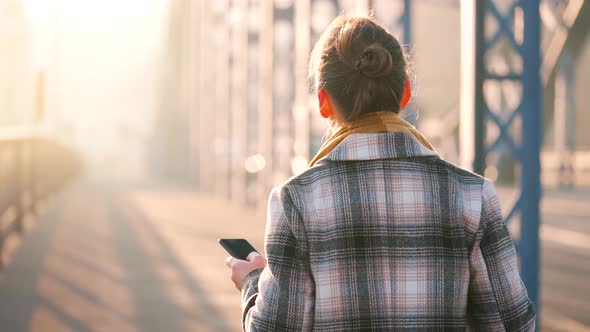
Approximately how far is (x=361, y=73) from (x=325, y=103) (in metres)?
0.13

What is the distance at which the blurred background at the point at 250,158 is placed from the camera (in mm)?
6426

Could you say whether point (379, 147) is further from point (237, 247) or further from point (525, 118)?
point (525, 118)

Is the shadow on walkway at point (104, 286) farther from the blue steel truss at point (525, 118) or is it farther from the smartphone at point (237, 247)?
the smartphone at point (237, 247)

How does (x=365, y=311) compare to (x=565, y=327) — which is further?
(x=565, y=327)

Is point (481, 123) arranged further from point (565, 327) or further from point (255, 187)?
point (255, 187)

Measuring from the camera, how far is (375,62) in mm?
2176

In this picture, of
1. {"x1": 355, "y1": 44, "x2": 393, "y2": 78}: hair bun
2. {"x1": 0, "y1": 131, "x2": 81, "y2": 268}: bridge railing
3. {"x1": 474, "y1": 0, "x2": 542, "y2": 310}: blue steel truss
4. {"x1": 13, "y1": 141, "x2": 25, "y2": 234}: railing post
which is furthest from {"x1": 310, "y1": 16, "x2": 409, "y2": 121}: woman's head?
{"x1": 13, "y1": 141, "x2": 25, "y2": 234}: railing post

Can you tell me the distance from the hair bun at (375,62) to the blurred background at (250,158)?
329mm

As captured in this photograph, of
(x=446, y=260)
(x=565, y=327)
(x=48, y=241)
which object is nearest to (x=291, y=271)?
(x=446, y=260)

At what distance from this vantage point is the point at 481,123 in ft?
20.9

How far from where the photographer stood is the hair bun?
2.18 m

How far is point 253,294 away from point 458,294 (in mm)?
502

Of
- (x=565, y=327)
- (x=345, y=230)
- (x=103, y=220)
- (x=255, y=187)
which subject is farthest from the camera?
(x=255, y=187)

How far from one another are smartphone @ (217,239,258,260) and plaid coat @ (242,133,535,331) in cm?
27
